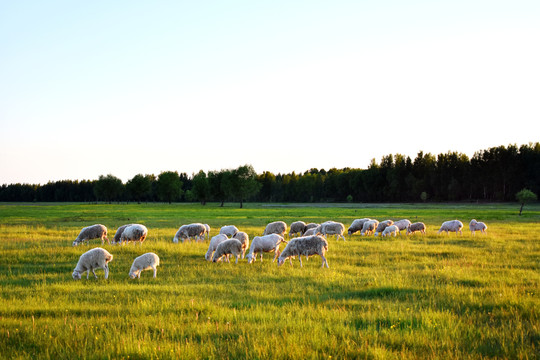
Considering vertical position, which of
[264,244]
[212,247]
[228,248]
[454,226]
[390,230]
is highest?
[264,244]

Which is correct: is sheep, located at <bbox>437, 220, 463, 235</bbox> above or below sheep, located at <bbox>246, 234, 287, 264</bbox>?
below

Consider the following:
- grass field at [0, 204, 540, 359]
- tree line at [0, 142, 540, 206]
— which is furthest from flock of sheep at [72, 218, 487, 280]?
tree line at [0, 142, 540, 206]

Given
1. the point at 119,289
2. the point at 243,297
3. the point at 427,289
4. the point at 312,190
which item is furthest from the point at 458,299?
the point at 312,190

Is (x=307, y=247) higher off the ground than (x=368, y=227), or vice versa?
(x=307, y=247)

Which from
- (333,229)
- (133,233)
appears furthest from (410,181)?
(133,233)

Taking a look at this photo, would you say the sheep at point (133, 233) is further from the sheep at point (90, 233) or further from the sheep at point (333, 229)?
the sheep at point (333, 229)

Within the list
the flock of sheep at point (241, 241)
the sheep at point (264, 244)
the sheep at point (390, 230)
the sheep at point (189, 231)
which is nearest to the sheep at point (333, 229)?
the flock of sheep at point (241, 241)

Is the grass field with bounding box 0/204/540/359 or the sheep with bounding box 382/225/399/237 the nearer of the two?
the grass field with bounding box 0/204/540/359

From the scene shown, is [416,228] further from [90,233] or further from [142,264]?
[90,233]

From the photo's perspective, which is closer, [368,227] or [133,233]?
[133,233]

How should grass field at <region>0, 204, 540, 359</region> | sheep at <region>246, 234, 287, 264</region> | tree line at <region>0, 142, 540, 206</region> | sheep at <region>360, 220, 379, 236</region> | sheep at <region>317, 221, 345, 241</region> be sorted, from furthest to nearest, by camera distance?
tree line at <region>0, 142, 540, 206</region> → sheep at <region>360, 220, 379, 236</region> → sheep at <region>317, 221, 345, 241</region> → sheep at <region>246, 234, 287, 264</region> → grass field at <region>0, 204, 540, 359</region>

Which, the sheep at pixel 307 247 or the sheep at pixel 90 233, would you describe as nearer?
the sheep at pixel 307 247

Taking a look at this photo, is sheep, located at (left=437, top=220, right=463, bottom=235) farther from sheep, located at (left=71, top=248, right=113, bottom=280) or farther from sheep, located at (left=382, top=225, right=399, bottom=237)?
sheep, located at (left=71, top=248, right=113, bottom=280)

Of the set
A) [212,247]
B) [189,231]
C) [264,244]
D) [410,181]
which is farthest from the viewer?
[410,181]
